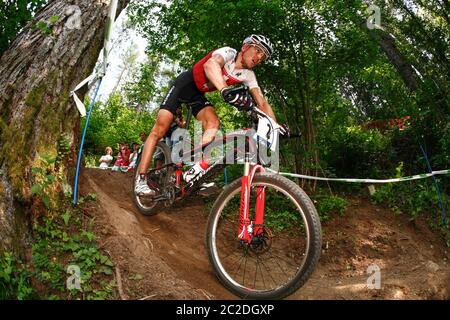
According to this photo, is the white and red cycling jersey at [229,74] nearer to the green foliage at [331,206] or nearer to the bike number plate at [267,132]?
the bike number plate at [267,132]

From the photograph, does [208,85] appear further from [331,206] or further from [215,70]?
[331,206]

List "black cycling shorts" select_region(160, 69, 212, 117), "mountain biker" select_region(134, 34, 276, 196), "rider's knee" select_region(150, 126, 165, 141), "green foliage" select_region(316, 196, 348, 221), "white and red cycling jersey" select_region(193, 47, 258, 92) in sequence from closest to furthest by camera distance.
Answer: "mountain biker" select_region(134, 34, 276, 196) → "white and red cycling jersey" select_region(193, 47, 258, 92) → "black cycling shorts" select_region(160, 69, 212, 117) → "rider's knee" select_region(150, 126, 165, 141) → "green foliage" select_region(316, 196, 348, 221)

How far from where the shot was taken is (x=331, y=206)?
603 centimetres

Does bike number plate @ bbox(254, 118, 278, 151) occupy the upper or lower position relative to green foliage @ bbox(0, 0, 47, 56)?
lower

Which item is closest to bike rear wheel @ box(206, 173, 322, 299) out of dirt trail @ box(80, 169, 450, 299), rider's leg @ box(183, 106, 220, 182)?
dirt trail @ box(80, 169, 450, 299)

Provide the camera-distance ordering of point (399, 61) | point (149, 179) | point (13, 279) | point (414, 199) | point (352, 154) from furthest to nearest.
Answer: point (399, 61) < point (352, 154) < point (414, 199) < point (149, 179) < point (13, 279)

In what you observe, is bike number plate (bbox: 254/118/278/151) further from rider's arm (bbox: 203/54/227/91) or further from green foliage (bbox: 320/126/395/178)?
green foliage (bbox: 320/126/395/178)

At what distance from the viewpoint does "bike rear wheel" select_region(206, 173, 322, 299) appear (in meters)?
2.81

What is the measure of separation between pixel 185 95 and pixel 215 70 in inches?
34.7

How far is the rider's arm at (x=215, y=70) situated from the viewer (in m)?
3.48

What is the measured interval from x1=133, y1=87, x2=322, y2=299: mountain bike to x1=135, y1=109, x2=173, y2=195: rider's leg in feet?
0.38

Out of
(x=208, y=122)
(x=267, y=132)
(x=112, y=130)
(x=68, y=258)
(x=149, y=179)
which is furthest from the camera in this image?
(x=112, y=130)

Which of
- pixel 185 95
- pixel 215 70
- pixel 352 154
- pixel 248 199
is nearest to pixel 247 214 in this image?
pixel 248 199
